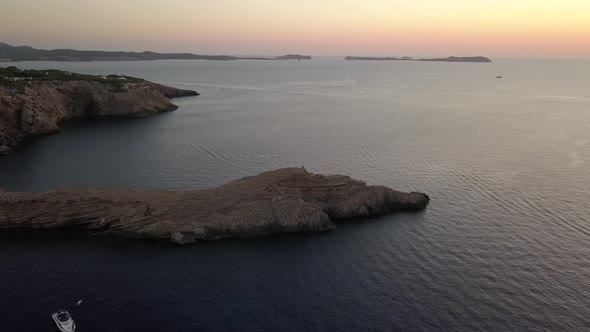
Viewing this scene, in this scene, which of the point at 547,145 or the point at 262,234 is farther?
the point at 547,145

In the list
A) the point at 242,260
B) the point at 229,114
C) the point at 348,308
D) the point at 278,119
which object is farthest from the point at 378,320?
the point at 229,114

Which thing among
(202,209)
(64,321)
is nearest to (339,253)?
(202,209)

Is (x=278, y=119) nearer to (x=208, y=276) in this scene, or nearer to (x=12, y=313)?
(x=208, y=276)

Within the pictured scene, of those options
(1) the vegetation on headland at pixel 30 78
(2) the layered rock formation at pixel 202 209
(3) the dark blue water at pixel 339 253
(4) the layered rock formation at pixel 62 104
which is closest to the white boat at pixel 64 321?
(3) the dark blue water at pixel 339 253

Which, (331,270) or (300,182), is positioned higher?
(300,182)

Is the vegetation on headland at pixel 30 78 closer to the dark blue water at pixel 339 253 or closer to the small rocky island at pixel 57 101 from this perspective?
the small rocky island at pixel 57 101

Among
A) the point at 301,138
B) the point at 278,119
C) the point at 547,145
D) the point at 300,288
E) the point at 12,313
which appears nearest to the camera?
the point at 12,313

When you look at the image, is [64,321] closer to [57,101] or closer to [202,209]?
[202,209]
